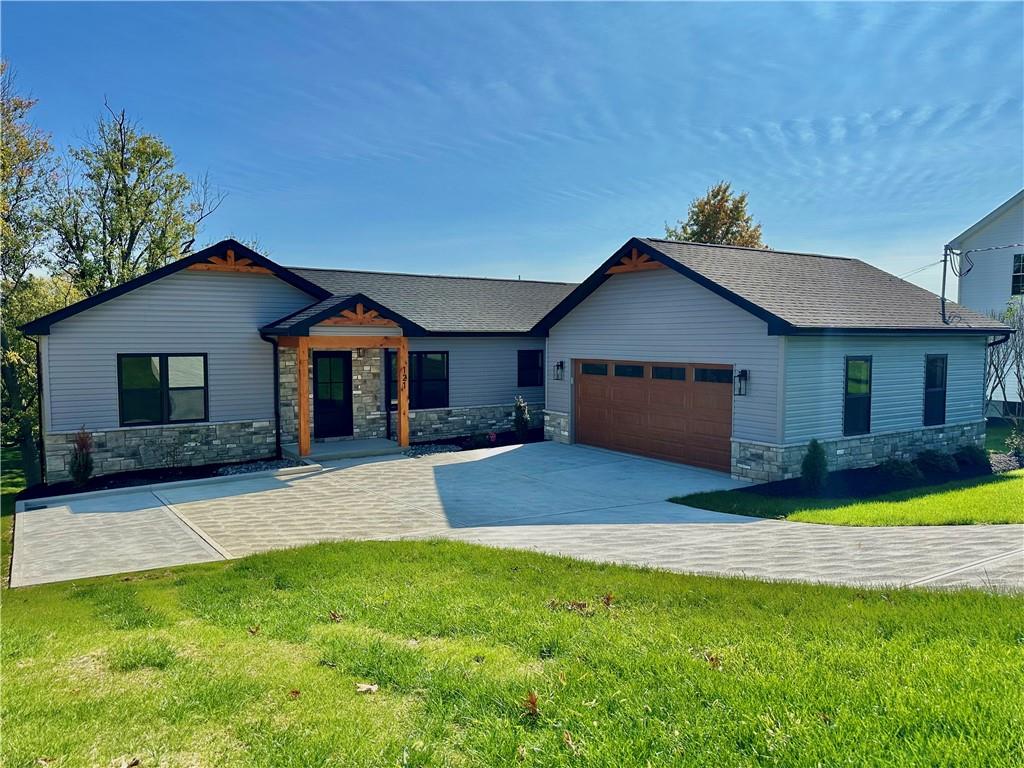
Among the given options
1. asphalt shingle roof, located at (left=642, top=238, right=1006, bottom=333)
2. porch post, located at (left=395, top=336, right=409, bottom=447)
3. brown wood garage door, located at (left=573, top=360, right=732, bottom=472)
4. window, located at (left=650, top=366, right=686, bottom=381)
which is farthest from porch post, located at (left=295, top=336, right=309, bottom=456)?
asphalt shingle roof, located at (left=642, top=238, right=1006, bottom=333)

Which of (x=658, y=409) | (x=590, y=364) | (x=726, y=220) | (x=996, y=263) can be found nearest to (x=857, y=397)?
(x=658, y=409)

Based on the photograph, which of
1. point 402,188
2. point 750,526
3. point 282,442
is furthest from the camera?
point 402,188

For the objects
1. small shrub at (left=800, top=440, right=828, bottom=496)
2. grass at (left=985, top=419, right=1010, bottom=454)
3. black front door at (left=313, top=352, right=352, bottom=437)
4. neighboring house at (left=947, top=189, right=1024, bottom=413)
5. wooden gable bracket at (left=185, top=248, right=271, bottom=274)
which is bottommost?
grass at (left=985, top=419, right=1010, bottom=454)

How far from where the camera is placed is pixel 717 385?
49.4ft

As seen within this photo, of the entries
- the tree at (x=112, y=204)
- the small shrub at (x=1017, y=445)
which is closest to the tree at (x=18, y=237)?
the tree at (x=112, y=204)

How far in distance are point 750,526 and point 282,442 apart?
39.4 ft

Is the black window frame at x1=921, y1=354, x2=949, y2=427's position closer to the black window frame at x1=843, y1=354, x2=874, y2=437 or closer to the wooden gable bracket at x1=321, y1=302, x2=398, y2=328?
the black window frame at x1=843, y1=354, x2=874, y2=437

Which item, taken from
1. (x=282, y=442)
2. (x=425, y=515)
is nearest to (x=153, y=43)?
(x=282, y=442)

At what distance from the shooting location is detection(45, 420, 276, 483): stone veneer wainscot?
14914mm

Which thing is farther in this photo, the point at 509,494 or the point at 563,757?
the point at 509,494

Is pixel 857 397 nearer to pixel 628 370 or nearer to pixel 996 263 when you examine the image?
pixel 628 370

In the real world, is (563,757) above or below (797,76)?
below

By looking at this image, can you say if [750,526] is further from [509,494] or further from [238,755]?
[238,755]

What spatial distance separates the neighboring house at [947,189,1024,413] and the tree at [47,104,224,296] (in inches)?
1231
